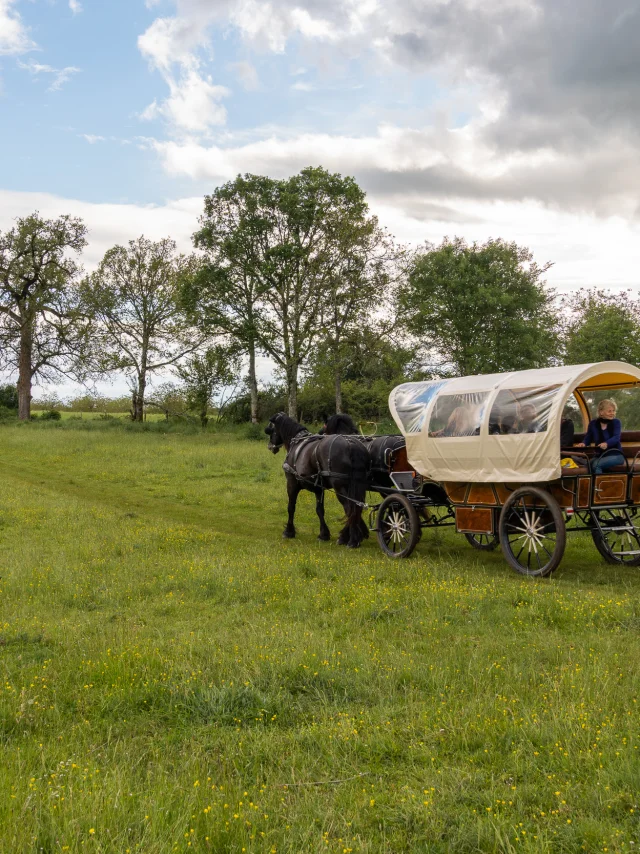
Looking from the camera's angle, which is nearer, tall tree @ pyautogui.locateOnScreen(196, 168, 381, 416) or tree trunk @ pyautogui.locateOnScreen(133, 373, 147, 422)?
tall tree @ pyautogui.locateOnScreen(196, 168, 381, 416)

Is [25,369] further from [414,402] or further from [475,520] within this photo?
[475,520]

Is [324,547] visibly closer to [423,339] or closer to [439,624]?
[439,624]

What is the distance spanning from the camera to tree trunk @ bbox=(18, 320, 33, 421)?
147 ft

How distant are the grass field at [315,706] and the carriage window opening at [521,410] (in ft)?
6.35

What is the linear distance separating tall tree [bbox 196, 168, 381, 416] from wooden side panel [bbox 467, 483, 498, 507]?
2391 cm

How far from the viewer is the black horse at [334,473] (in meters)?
11.6

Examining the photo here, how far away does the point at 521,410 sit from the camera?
906 cm

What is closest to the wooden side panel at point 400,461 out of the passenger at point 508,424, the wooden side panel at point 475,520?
the wooden side panel at point 475,520

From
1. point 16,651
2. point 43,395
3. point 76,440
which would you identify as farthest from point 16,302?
point 16,651

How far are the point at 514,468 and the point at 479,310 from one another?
28.3 metres

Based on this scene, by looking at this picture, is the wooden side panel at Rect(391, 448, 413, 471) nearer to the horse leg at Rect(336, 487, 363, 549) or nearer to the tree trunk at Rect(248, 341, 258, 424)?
the horse leg at Rect(336, 487, 363, 549)

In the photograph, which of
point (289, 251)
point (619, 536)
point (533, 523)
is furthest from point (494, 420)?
point (289, 251)

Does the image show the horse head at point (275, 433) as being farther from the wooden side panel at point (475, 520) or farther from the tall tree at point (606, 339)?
the tall tree at point (606, 339)

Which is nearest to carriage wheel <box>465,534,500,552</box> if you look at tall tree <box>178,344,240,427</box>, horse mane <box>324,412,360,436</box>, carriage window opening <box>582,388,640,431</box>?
carriage window opening <box>582,388,640,431</box>
